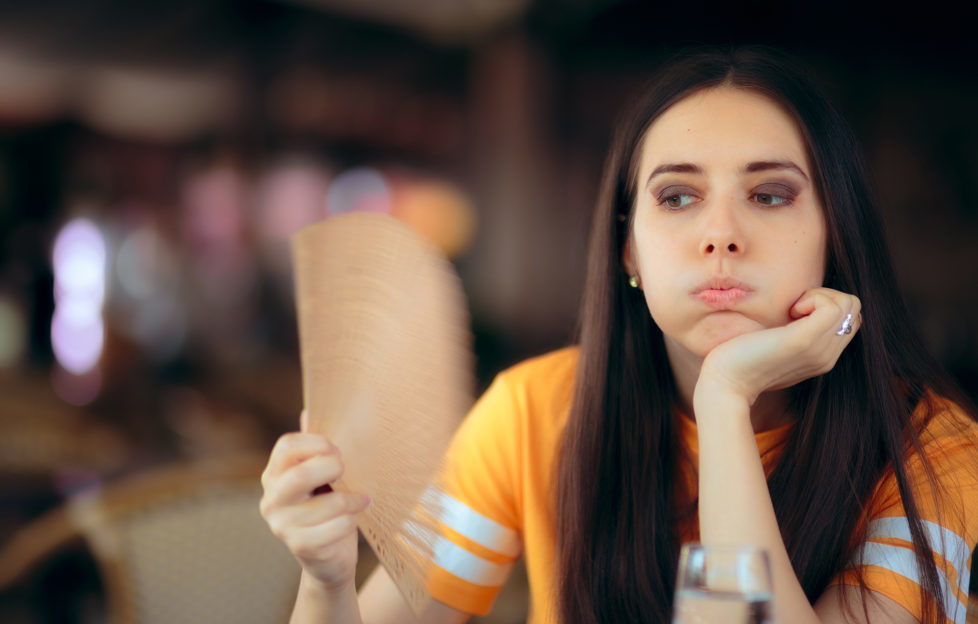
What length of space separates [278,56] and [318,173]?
1119mm

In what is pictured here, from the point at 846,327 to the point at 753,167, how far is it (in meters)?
0.21

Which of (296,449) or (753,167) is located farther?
(753,167)

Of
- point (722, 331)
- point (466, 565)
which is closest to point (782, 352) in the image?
point (722, 331)

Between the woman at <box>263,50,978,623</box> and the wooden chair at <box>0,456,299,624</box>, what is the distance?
0.48 metres

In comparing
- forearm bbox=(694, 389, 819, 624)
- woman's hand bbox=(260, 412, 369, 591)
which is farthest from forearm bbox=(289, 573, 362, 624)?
forearm bbox=(694, 389, 819, 624)

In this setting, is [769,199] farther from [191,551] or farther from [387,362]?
[191,551]

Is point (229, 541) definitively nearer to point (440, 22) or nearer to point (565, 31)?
point (565, 31)

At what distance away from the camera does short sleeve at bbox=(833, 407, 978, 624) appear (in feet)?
3.15

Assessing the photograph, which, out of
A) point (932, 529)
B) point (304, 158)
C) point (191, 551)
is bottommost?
point (191, 551)

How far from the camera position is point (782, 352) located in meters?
0.94

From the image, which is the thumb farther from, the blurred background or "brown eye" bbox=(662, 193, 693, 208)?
the blurred background

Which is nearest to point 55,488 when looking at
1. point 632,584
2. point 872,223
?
point 632,584

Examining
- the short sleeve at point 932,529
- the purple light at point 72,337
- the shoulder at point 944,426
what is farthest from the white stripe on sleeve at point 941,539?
the purple light at point 72,337

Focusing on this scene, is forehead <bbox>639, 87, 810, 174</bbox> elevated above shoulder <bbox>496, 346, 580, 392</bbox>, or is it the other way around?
forehead <bbox>639, 87, 810, 174</bbox>
